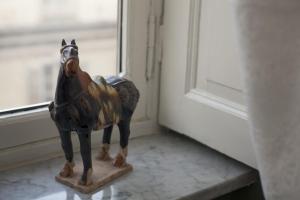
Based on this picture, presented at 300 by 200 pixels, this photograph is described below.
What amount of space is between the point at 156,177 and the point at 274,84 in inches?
14.6

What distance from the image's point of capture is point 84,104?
2.91 feet

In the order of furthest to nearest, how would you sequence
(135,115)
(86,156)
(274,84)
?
(135,115), (86,156), (274,84)

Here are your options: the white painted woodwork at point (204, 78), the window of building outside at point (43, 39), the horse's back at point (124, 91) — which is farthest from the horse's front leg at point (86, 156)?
the white painted woodwork at point (204, 78)

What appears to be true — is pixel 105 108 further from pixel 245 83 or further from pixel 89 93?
pixel 245 83

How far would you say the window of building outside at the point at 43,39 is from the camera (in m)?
1.02

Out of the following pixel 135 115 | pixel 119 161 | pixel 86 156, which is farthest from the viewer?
pixel 135 115

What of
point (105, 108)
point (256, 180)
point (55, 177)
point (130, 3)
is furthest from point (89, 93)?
point (256, 180)

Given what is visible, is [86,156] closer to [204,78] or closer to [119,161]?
[119,161]

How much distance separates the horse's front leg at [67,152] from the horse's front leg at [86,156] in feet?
0.11

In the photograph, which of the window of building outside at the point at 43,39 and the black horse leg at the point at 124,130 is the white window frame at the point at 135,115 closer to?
the window of building outside at the point at 43,39

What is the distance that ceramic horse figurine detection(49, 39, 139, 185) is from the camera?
2.87 ft

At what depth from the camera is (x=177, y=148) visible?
3.97 ft

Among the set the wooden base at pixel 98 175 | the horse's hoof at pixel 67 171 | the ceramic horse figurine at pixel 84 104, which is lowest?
the wooden base at pixel 98 175

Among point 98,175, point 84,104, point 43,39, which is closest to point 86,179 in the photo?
point 98,175
